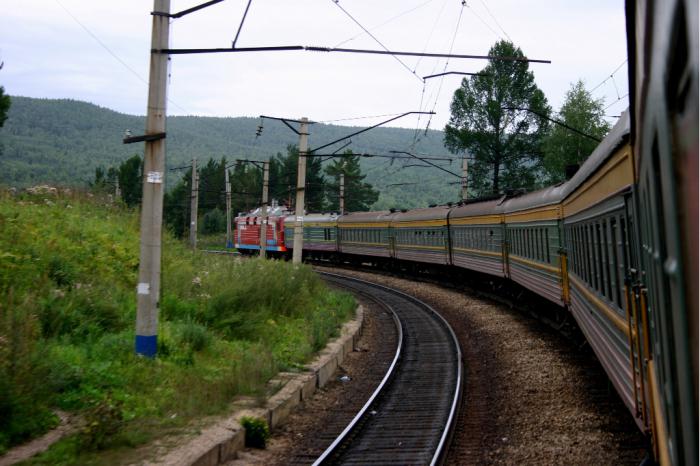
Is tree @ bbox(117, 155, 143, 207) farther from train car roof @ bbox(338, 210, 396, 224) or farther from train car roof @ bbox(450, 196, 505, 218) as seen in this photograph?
train car roof @ bbox(450, 196, 505, 218)

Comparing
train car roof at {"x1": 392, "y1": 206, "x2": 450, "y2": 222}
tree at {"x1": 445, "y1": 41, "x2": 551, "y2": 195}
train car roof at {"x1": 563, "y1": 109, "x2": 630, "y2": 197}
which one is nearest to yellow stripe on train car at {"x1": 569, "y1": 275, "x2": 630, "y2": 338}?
train car roof at {"x1": 563, "y1": 109, "x2": 630, "y2": 197}

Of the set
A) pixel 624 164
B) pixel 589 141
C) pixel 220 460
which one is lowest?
pixel 220 460

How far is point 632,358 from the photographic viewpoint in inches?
241

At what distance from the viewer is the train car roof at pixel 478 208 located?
23.3m

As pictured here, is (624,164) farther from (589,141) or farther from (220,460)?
(589,141)

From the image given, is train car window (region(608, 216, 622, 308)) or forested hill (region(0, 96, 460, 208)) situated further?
forested hill (region(0, 96, 460, 208))

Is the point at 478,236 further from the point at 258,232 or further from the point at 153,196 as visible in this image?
the point at 258,232

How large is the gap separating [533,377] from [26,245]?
29.0ft

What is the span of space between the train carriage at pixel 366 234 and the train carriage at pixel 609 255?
28079 millimetres

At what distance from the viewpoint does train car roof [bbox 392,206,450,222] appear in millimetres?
31328

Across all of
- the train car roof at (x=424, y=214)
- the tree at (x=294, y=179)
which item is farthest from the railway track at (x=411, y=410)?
the tree at (x=294, y=179)

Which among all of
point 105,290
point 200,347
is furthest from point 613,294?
point 105,290

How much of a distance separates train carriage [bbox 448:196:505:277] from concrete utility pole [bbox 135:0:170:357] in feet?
44.2

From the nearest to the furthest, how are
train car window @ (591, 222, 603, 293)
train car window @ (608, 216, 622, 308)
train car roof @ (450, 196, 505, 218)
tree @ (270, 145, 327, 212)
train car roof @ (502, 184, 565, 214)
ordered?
1. train car window @ (608, 216, 622, 308)
2. train car window @ (591, 222, 603, 293)
3. train car roof @ (502, 184, 565, 214)
4. train car roof @ (450, 196, 505, 218)
5. tree @ (270, 145, 327, 212)
